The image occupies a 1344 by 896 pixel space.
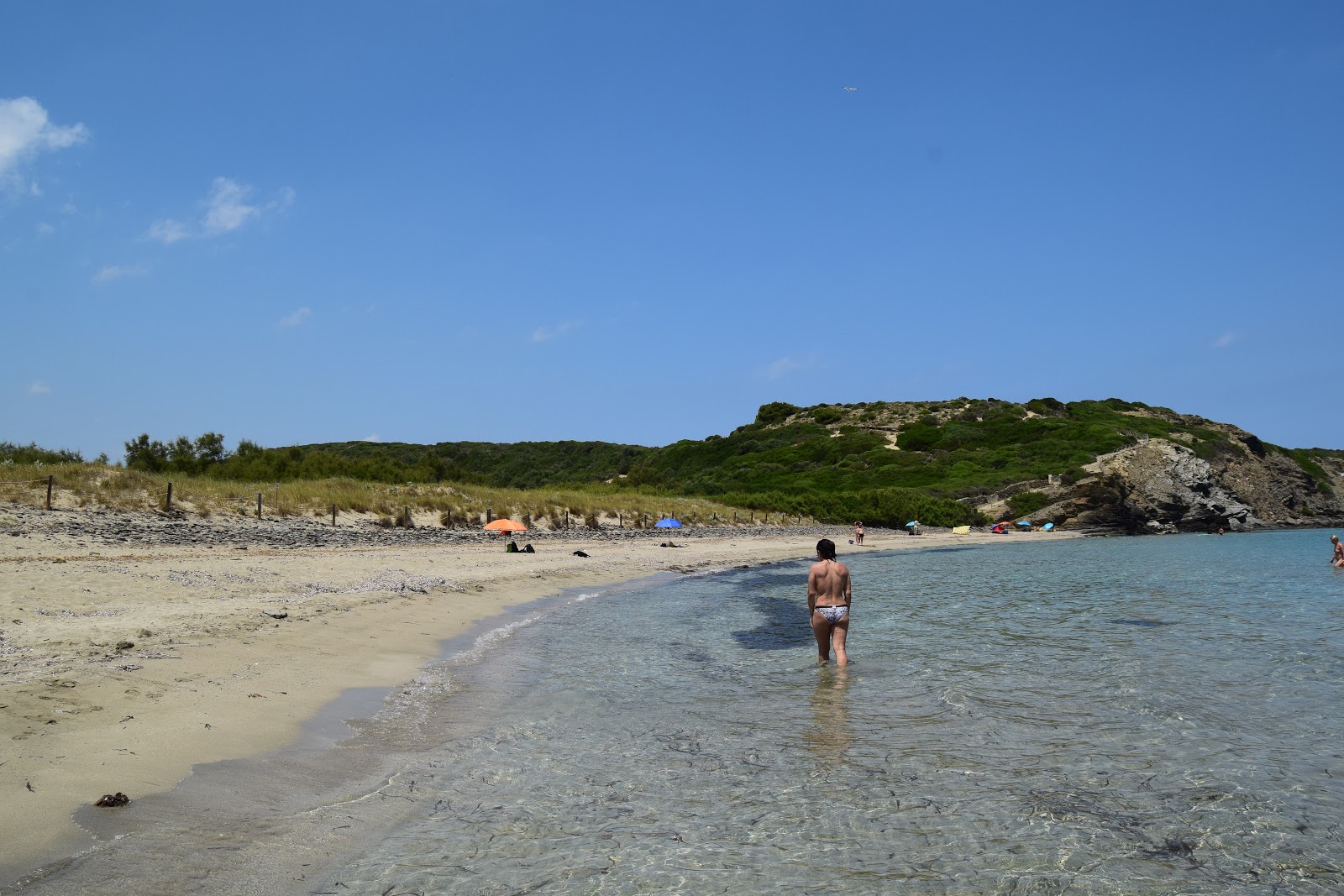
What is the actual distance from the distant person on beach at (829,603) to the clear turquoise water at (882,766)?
0.62 m

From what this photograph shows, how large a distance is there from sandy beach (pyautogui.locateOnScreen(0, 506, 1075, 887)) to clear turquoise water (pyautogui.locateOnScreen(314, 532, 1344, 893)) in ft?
5.65

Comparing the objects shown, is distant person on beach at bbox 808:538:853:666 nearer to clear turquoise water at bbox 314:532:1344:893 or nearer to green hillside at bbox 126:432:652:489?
clear turquoise water at bbox 314:532:1344:893

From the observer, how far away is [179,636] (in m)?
10.7

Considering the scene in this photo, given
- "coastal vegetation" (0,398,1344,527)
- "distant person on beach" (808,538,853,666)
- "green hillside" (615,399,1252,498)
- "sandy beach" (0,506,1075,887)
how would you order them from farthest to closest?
"green hillside" (615,399,1252,498)
"coastal vegetation" (0,398,1344,527)
"distant person on beach" (808,538,853,666)
"sandy beach" (0,506,1075,887)

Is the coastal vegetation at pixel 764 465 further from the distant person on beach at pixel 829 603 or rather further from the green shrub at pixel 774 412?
the distant person on beach at pixel 829 603

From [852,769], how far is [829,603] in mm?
5349

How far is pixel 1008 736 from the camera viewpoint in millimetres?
8688

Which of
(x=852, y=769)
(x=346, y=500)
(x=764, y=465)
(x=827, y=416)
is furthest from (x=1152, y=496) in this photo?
(x=852, y=769)

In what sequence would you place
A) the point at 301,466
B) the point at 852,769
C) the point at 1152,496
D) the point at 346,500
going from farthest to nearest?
the point at 1152,496
the point at 301,466
the point at 346,500
the point at 852,769

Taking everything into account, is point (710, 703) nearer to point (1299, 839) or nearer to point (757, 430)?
point (1299, 839)

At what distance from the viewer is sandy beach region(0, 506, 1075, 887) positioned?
6112mm

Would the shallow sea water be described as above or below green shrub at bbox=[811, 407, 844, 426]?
below

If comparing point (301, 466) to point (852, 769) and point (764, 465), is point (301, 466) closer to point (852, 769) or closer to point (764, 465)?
point (852, 769)

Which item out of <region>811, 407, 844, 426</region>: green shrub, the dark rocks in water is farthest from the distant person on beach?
<region>811, 407, 844, 426</region>: green shrub
